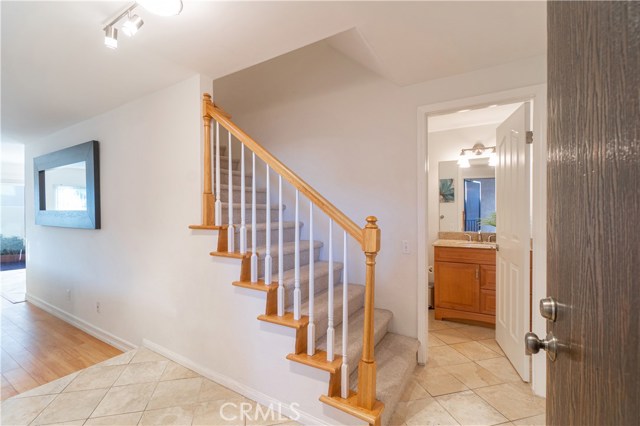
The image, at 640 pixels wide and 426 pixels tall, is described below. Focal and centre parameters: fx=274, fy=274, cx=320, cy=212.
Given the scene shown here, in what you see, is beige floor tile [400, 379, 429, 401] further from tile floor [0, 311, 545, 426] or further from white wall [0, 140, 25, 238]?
white wall [0, 140, 25, 238]

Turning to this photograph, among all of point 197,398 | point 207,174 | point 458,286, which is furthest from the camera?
point 458,286

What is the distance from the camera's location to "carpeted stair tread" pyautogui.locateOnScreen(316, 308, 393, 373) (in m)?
1.67

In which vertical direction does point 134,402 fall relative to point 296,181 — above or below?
below

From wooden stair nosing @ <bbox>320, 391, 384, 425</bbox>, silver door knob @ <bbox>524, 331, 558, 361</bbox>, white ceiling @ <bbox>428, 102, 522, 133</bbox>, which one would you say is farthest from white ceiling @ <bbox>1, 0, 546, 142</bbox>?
wooden stair nosing @ <bbox>320, 391, 384, 425</bbox>

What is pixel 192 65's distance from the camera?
198 cm

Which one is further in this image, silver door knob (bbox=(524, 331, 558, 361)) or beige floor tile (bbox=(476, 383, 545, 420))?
beige floor tile (bbox=(476, 383, 545, 420))

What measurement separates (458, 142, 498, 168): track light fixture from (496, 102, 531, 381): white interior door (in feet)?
3.00

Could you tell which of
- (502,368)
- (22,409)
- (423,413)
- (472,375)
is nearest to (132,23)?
(22,409)

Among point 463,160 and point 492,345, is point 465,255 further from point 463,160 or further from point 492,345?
point 463,160

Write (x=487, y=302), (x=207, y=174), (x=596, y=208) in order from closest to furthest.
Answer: (x=596, y=208) < (x=207, y=174) < (x=487, y=302)

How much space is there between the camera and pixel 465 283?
2953 mm

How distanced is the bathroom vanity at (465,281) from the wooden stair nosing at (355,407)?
1.90 m

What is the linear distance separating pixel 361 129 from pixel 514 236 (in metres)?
1.52

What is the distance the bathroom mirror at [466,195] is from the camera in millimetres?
3434
